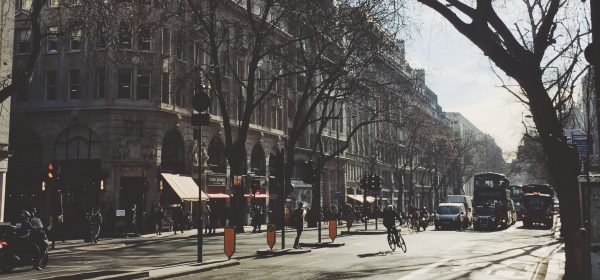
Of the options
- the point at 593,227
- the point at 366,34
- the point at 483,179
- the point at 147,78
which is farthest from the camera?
the point at 483,179

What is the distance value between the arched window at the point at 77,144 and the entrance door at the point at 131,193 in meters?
2.54

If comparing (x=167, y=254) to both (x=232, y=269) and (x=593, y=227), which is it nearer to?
(x=232, y=269)

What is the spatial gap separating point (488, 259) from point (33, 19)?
49.0ft

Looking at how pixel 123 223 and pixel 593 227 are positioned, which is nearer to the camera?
pixel 593 227

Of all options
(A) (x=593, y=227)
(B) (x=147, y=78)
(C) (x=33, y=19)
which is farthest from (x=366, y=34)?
(A) (x=593, y=227)

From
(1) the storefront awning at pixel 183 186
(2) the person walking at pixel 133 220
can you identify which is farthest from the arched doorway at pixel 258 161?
(2) the person walking at pixel 133 220

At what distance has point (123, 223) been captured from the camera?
31.1 meters

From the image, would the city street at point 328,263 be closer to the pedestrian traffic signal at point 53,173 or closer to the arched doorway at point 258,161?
the pedestrian traffic signal at point 53,173

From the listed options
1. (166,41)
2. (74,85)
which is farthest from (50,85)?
(166,41)

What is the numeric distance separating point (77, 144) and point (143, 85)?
5.59 m

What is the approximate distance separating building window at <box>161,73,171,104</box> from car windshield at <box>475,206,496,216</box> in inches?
934

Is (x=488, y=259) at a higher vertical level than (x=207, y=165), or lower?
lower

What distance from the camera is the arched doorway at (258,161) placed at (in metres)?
51.1

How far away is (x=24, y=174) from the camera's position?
38.1m
